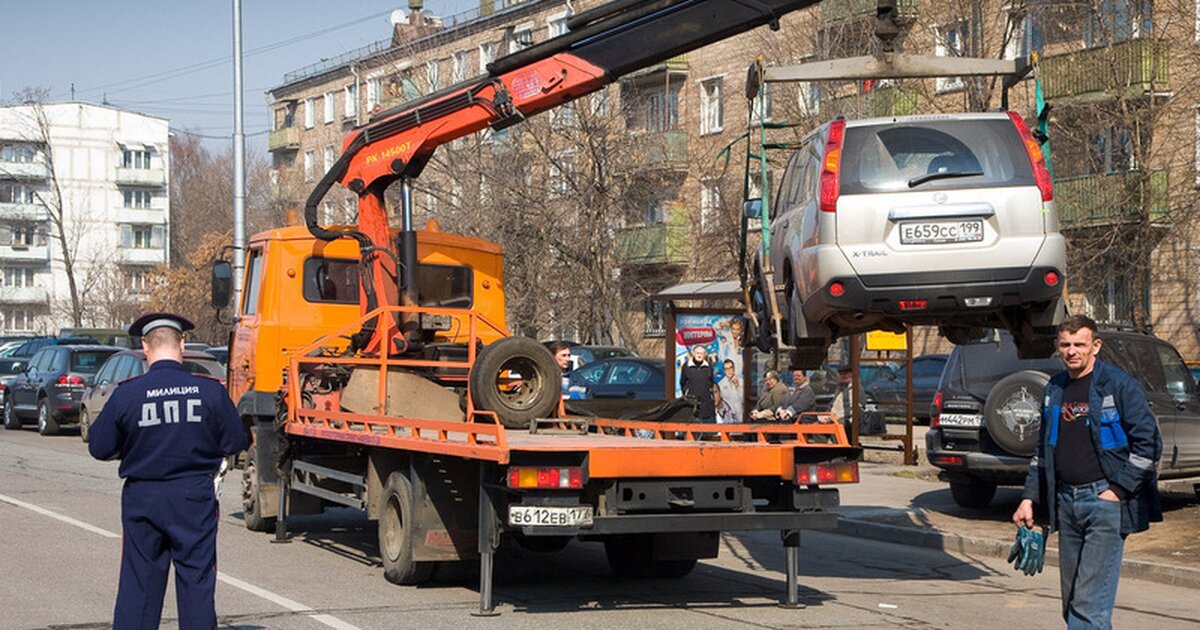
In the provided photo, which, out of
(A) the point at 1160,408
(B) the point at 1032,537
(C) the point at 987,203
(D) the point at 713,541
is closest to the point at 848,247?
(C) the point at 987,203

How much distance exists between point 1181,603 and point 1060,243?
112 inches

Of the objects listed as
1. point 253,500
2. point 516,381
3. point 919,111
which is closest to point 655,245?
point 919,111

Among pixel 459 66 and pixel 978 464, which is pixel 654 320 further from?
pixel 978 464

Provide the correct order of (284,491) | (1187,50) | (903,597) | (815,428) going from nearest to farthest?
1. (815,428)
2. (903,597)
3. (284,491)
4. (1187,50)

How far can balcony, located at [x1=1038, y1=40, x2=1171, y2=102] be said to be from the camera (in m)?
29.5

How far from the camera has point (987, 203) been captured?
10.6 meters

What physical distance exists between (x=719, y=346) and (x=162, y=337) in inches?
603

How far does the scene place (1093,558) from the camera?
7.65 m

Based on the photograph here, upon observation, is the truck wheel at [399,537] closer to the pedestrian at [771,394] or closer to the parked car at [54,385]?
the pedestrian at [771,394]

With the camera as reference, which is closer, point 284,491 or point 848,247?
point 848,247

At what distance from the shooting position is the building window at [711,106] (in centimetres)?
4506

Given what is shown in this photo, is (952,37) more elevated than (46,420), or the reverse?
(952,37)

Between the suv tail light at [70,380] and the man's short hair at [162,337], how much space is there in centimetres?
2406

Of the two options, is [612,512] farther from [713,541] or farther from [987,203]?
[987,203]
